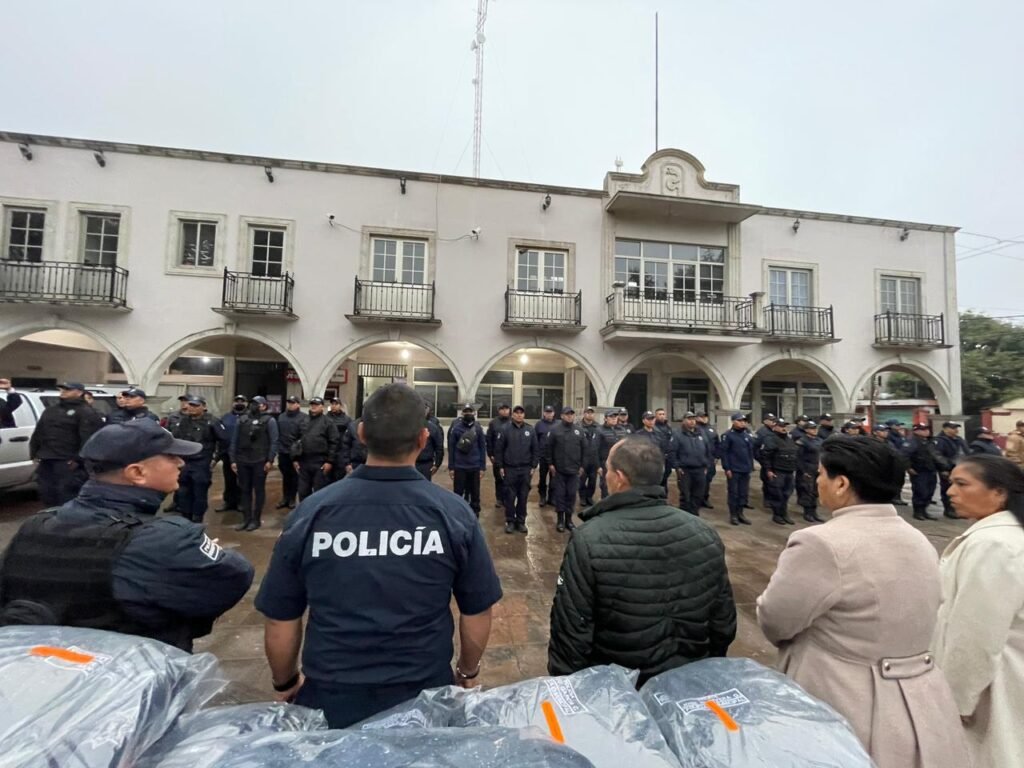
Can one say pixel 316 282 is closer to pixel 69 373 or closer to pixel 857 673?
pixel 69 373

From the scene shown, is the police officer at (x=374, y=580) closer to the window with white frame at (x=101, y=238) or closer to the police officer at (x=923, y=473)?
the police officer at (x=923, y=473)

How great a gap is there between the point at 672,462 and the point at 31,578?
7.58m

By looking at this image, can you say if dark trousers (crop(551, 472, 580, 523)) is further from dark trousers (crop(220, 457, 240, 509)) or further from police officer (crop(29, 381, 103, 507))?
police officer (crop(29, 381, 103, 507))

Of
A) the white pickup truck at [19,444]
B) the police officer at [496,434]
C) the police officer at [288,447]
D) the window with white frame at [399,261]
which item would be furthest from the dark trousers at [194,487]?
the window with white frame at [399,261]

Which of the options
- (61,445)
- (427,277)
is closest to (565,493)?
(61,445)

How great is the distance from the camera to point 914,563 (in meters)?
1.46

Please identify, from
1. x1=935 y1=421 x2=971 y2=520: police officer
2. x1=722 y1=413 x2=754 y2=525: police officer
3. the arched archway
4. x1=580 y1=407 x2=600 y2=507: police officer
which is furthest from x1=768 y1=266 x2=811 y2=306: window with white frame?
the arched archway

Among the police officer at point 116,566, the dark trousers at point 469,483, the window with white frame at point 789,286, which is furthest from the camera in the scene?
the window with white frame at point 789,286

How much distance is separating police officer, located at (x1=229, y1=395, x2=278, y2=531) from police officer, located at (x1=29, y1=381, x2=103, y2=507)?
57.9 inches

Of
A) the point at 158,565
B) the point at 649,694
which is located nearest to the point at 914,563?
the point at 649,694

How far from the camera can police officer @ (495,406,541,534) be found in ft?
21.2

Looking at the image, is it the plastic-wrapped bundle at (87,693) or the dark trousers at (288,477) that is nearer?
the plastic-wrapped bundle at (87,693)

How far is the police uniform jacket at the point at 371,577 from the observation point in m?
1.38

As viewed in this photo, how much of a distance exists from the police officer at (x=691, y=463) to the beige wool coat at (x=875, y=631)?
19.9ft
